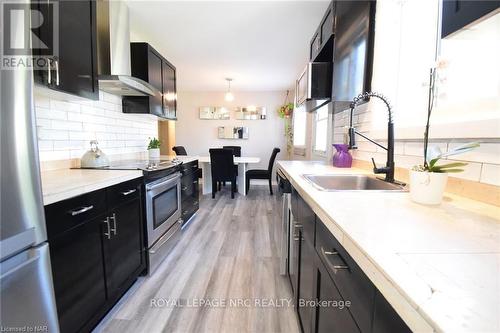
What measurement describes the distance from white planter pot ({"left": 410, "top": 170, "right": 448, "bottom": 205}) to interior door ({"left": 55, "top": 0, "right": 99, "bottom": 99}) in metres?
1.91

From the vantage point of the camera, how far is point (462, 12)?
0.67 meters

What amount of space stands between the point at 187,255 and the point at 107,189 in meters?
1.14

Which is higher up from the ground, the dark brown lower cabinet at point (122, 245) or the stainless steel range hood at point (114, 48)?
the stainless steel range hood at point (114, 48)

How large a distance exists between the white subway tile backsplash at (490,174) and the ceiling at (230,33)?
194cm

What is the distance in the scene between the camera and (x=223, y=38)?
9.14 feet

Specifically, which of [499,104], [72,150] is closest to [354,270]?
[499,104]

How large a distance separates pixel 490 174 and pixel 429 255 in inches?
25.3

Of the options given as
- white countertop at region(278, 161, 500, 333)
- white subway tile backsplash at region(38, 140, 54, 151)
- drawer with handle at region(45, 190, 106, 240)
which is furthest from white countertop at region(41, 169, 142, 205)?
white countertop at region(278, 161, 500, 333)

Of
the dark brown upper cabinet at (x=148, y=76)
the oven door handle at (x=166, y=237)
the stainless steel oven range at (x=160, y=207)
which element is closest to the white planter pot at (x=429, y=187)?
the stainless steel oven range at (x=160, y=207)

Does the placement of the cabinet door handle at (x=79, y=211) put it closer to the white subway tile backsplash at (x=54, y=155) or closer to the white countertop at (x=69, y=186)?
the white countertop at (x=69, y=186)

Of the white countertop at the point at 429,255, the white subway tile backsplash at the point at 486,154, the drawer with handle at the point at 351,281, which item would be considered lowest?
the drawer with handle at the point at 351,281

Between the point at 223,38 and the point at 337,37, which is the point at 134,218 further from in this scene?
the point at 223,38

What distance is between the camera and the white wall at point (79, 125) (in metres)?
1.57

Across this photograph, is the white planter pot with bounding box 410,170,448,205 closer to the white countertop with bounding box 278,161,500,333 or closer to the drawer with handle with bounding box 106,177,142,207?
the white countertop with bounding box 278,161,500,333
